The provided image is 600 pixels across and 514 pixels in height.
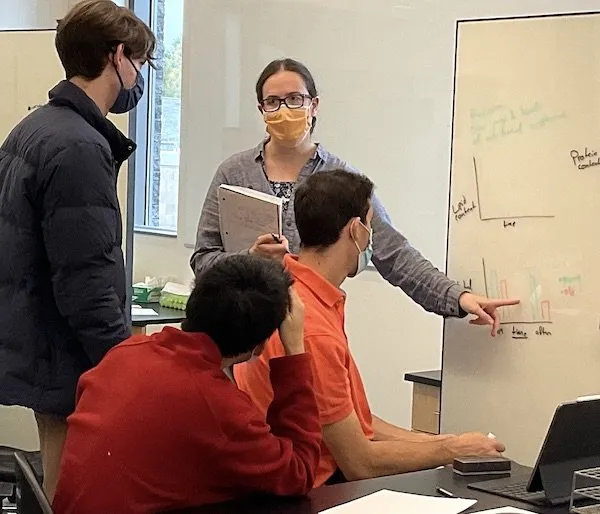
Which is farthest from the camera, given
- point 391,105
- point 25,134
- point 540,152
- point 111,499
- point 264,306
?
point 391,105

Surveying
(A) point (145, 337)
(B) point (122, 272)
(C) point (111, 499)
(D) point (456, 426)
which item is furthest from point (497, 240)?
(C) point (111, 499)

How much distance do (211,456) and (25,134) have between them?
96 cm

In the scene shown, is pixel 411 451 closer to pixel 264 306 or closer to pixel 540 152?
pixel 264 306

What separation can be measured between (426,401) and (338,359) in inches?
42.9

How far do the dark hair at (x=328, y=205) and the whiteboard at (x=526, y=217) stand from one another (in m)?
0.47

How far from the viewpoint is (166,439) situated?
5.31 feet

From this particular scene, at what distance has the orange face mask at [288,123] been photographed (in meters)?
2.73

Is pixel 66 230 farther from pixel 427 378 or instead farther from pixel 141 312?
pixel 141 312

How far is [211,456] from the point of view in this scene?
5.40 feet

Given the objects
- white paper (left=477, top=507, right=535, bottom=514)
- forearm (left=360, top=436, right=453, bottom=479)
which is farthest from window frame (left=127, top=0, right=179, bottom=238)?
white paper (left=477, top=507, right=535, bottom=514)

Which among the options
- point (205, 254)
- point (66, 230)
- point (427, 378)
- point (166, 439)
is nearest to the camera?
point (166, 439)

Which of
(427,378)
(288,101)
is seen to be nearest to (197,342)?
(288,101)

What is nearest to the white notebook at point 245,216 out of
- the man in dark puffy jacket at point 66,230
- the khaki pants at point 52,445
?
the man in dark puffy jacket at point 66,230

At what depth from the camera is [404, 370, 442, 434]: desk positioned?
3018 millimetres
